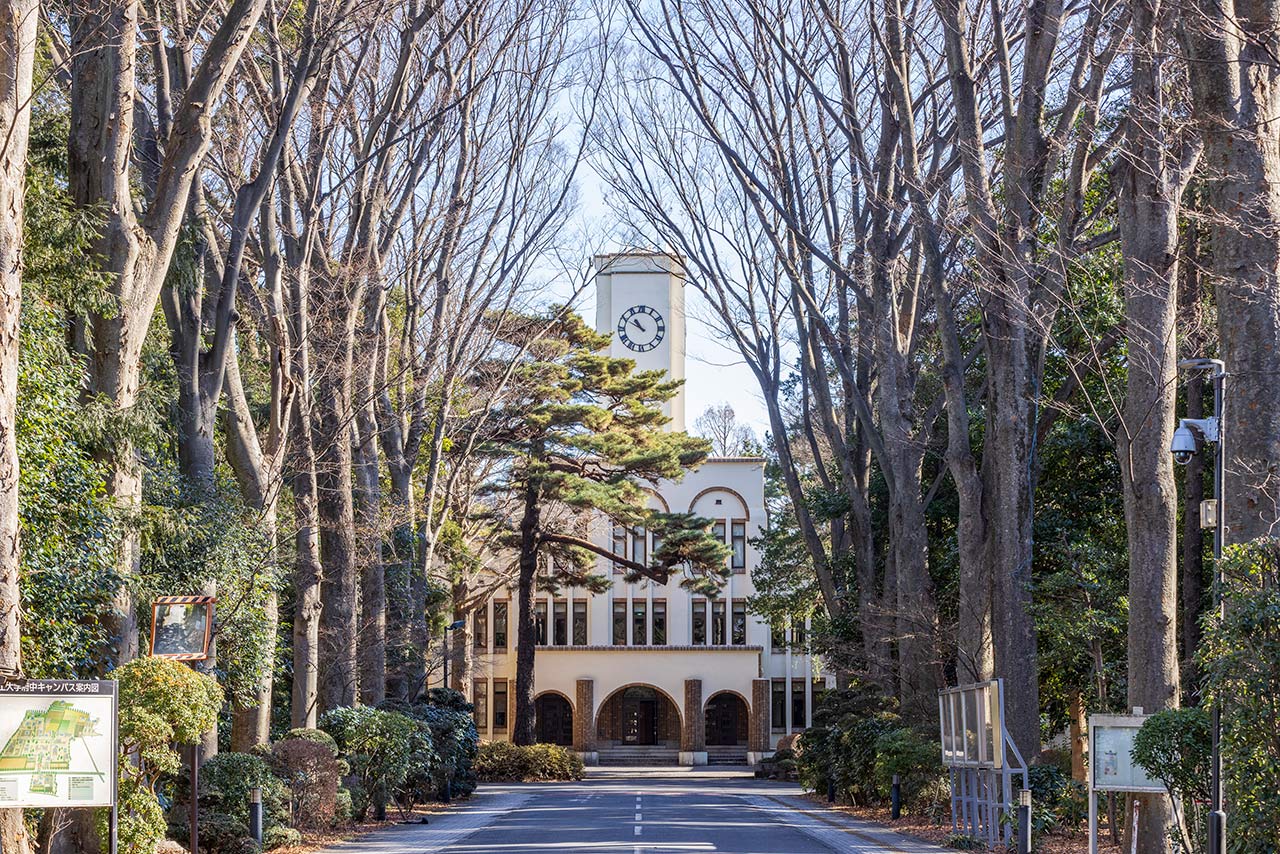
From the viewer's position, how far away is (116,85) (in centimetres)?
1374

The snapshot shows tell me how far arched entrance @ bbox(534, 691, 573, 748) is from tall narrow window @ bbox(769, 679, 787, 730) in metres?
8.16

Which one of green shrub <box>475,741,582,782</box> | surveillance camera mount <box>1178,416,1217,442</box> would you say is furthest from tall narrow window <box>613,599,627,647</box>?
surveillance camera mount <box>1178,416,1217,442</box>

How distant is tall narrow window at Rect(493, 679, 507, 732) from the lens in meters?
58.8

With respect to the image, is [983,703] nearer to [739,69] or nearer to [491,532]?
[739,69]

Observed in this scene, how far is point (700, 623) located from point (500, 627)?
8368mm

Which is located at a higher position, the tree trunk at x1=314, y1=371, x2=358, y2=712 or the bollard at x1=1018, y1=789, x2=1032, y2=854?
the tree trunk at x1=314, y1=371, x2=358, y2=712

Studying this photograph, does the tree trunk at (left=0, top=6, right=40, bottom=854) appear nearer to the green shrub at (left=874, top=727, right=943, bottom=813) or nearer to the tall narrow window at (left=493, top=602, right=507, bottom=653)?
the green shrub at (left=874, top=727, right=943, bottom=813)

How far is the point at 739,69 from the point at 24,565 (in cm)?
1401

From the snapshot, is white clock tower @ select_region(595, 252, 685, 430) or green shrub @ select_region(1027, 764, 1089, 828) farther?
white clock tower @ select_region(595, 252, 685, 430)

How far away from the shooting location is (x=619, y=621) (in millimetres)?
58031

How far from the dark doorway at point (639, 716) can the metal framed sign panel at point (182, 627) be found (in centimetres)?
4721

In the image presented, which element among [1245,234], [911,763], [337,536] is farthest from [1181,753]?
[337,536]

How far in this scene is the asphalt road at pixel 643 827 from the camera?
16875mm

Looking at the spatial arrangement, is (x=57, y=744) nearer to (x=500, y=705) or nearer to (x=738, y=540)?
(x=738, y=540)
